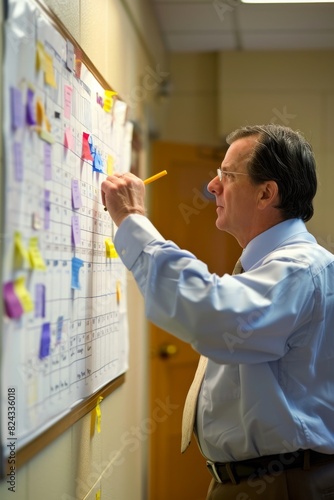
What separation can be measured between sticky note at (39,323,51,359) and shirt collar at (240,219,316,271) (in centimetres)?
62

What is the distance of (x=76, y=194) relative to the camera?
1.56m

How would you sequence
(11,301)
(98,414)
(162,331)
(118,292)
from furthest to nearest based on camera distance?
(162,331) < (118,292) < (98,414) < (11,301)

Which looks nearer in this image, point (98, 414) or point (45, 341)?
point (45, 341)

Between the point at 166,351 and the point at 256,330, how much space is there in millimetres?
2344

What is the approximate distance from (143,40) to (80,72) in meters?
1.61

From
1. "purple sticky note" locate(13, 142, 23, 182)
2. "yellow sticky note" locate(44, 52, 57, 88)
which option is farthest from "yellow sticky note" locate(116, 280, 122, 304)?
"purple sticky note" locate(13, 142, 23, 182)

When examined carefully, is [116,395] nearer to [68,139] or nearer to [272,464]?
[272,464]

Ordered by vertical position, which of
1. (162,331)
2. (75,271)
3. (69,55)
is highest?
(69,55)

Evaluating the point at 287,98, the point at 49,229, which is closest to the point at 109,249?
the point at 49,229

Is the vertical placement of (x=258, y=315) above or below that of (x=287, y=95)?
below

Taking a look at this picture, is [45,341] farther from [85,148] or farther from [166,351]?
[166,351]

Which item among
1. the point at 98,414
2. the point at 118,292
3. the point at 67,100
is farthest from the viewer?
the point at 118,292

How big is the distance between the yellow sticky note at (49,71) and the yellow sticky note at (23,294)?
41cm

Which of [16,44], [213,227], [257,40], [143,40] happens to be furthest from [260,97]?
[16,44]
